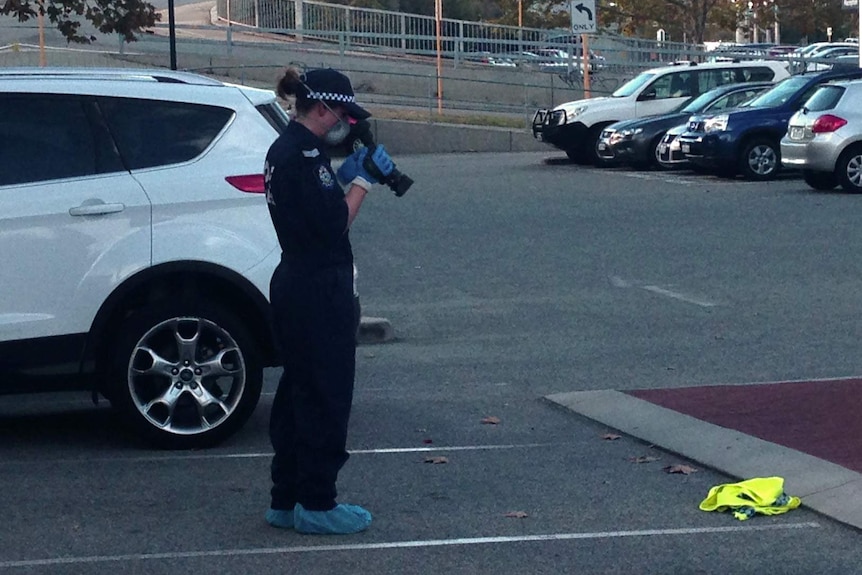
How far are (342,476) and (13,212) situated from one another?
209cm

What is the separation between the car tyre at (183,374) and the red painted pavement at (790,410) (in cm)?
246

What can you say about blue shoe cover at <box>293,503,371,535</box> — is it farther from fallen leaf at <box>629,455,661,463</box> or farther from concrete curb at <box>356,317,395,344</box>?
concrete curb at <box>356,317,395,344</box>

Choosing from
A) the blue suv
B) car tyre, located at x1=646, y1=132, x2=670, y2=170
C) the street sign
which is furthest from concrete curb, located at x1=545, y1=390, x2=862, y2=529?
the street sign

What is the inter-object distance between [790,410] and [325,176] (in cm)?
358

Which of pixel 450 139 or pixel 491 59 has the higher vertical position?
pixel 491 59

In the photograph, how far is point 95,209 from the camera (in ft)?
23.9

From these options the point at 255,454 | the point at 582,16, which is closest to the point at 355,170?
the point at 255,454

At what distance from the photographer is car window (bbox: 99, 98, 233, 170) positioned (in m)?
7.54

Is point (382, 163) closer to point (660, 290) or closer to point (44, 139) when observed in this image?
point (44, 139)

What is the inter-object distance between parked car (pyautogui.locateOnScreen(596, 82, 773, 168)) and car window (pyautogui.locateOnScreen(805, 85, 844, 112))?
473 cm

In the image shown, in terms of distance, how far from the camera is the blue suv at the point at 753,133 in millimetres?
24312

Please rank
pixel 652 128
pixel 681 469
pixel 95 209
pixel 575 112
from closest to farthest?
pixel 681 469 → pixel 95 209 → pixel 652 128 → pixel 575 112

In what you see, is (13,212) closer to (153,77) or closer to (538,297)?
(153,77)

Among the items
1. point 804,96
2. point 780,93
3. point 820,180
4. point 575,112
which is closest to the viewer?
point 820,180
